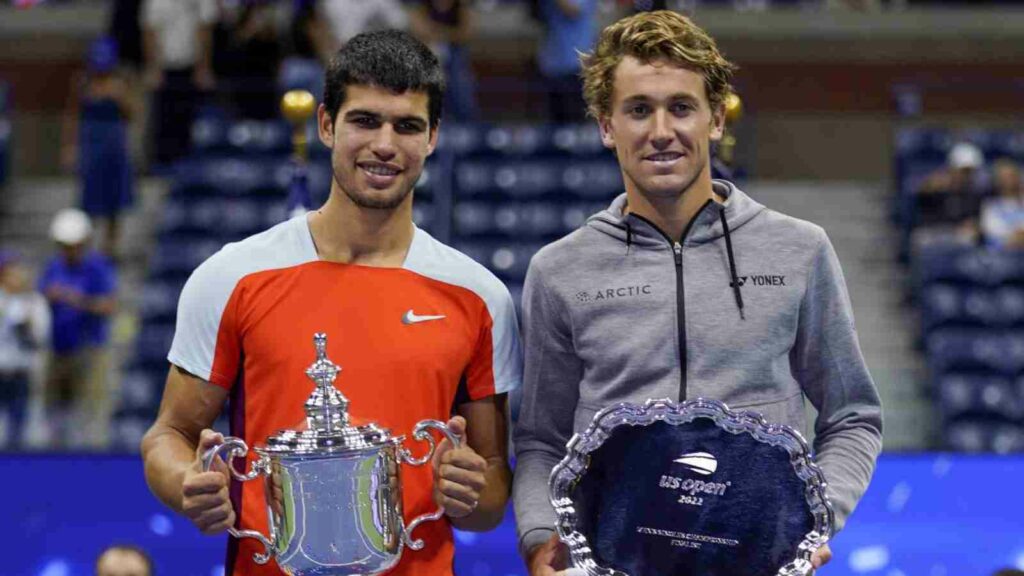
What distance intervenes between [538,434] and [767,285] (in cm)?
52

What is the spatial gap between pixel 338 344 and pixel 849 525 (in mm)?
2602

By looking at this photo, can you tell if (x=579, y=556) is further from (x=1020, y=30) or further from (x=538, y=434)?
(x=1020, y=30)

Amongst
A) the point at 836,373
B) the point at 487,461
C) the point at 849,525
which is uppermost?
the point at 836,373

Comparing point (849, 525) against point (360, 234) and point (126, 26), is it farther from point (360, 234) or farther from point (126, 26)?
point (126, 26)

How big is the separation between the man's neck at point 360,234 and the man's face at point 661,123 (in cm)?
47

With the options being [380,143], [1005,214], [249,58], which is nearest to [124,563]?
[380,143]

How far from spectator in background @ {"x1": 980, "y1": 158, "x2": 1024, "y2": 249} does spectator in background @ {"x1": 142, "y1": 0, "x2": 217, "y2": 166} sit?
5.02 metres

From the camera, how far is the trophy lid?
2.71 metres

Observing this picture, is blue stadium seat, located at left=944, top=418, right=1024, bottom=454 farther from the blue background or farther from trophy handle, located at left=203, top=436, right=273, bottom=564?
trophy handle, located at left=203, top=436, right=273, bottom=564

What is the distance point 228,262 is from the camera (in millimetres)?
3074

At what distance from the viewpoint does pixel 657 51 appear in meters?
→ 2.86

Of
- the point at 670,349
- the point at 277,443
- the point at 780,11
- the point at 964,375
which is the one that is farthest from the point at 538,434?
the point at 780,11

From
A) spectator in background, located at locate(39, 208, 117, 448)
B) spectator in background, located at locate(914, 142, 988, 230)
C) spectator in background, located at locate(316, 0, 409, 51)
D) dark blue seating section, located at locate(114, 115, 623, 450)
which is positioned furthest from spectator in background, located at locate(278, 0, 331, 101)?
spectator in background, located at locate(914, 142, 988, 230)

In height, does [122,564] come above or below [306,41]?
below
